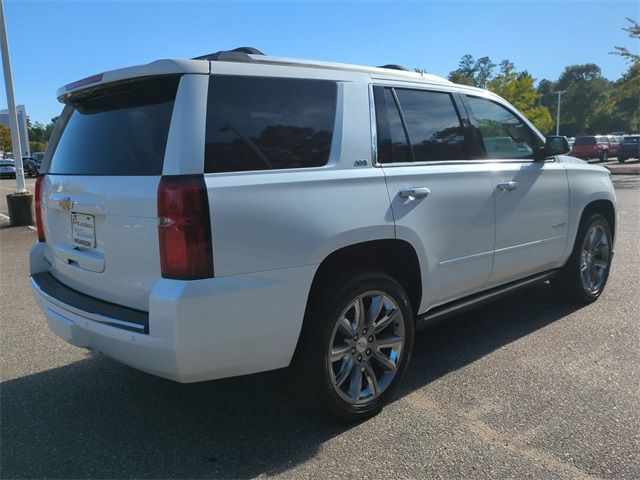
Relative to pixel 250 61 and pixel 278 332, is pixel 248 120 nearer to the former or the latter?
pixel 250 61

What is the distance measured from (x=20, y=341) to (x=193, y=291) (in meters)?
2.87

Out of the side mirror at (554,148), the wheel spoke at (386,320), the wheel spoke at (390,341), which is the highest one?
the side mirror at (554,148)

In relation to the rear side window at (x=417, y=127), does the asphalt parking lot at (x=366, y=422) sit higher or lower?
lower

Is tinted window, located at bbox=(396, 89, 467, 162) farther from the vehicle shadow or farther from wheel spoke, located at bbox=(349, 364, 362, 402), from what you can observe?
the vehicle shadow

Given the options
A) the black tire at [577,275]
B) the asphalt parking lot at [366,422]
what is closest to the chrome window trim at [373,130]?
the asphalt parking lot at [366,422]

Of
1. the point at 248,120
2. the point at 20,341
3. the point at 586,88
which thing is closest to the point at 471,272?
the point at 248,120

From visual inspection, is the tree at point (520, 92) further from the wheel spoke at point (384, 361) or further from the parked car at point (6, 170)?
the wheel spoke at point (384, 361)

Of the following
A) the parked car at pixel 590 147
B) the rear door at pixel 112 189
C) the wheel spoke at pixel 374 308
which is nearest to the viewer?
the rear door at pixel 112 189

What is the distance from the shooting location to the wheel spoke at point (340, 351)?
117 inches

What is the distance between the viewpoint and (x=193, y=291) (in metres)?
2.43

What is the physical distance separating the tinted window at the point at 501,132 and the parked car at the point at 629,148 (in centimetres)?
3388

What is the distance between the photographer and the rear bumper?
2441 mm

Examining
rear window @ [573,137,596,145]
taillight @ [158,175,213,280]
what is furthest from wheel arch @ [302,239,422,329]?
rear window @ [573,137,596,145]

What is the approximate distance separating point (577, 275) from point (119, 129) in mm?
4153
